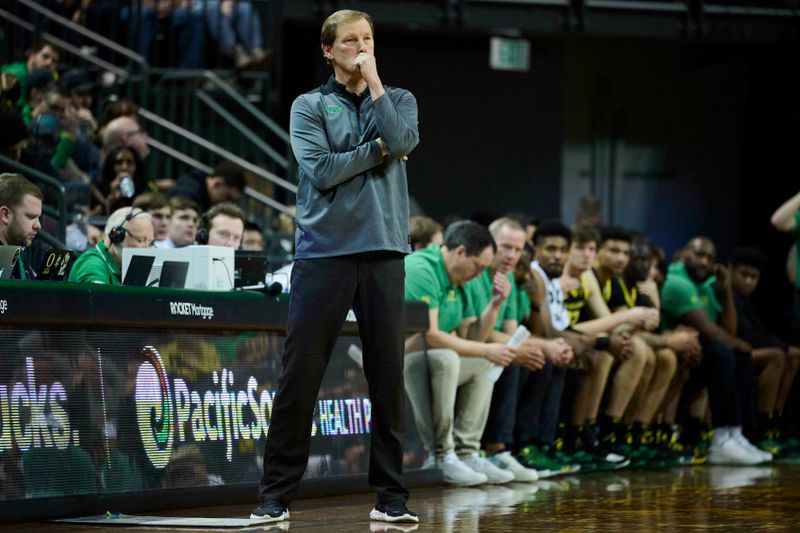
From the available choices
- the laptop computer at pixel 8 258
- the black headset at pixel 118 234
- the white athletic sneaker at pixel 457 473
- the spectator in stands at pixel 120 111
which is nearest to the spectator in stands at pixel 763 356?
the white athletic sneaker at pixel 457 473

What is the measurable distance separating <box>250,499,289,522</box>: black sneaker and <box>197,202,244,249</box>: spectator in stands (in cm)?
320

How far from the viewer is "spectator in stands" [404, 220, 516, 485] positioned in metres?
8.72

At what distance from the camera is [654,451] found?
11023 millimetres

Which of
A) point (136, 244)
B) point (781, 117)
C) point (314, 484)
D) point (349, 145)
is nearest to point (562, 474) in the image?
point (314, 484)

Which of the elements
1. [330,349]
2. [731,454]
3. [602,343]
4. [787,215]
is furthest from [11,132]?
[731,454]

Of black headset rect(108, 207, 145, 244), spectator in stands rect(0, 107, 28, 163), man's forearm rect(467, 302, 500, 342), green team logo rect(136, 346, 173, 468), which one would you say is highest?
spectator in stands rect(0, 107, 28, 163)

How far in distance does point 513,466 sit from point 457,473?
711mm

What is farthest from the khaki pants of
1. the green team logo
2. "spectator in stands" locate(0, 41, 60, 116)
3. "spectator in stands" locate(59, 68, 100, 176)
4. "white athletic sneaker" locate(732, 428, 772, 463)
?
"spectator in stands" locate(0, 41, 60, 116)

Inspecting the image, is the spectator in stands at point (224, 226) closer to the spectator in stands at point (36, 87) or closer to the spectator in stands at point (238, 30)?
the spectator in stands at point (36, 87)

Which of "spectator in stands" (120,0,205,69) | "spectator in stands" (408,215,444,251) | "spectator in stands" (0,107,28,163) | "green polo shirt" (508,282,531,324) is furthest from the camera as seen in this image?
"spectator in stands" (120,0,205,69)

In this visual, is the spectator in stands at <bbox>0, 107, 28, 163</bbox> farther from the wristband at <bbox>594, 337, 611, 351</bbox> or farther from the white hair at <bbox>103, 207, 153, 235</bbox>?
the wristband at <bbox>594, 337, 611, 351</bbox>

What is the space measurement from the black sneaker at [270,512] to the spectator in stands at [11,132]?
188 inches

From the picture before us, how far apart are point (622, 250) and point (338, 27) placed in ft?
18.2

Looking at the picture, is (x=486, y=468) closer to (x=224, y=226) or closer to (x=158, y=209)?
(x=224, y=226)
